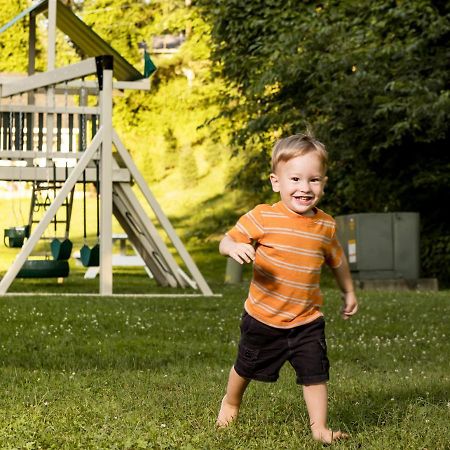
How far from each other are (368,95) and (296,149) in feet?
53.0

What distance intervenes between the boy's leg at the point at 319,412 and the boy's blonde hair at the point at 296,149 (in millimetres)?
988

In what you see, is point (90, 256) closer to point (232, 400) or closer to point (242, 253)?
point (232, 400)

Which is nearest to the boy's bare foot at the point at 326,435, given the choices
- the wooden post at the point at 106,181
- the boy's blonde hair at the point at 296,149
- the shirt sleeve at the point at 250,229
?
the shirt sleeve at the point at 250,229

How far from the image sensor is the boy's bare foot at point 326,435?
16.4ft

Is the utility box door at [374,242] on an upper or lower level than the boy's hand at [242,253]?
lower

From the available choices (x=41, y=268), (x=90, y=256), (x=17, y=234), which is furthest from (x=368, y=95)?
(x=41, y=268)

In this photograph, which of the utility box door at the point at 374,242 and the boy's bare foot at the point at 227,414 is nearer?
the boy's bare foot at the point at 227,414

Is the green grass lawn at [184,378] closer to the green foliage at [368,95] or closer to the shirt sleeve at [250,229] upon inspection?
the shirt sleeve at [250,229]

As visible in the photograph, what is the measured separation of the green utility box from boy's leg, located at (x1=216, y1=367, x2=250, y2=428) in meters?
15.0

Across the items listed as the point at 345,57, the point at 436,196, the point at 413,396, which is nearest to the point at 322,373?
the point at 413,396

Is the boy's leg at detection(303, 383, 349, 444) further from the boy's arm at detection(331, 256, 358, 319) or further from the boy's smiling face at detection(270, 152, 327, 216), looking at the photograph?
the boy's smiling face at detection(270, 152, 327, 216)

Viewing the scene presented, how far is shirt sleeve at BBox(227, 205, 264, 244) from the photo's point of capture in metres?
5.14

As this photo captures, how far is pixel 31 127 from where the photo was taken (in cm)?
1446

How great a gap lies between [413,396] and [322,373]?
1532 mm
